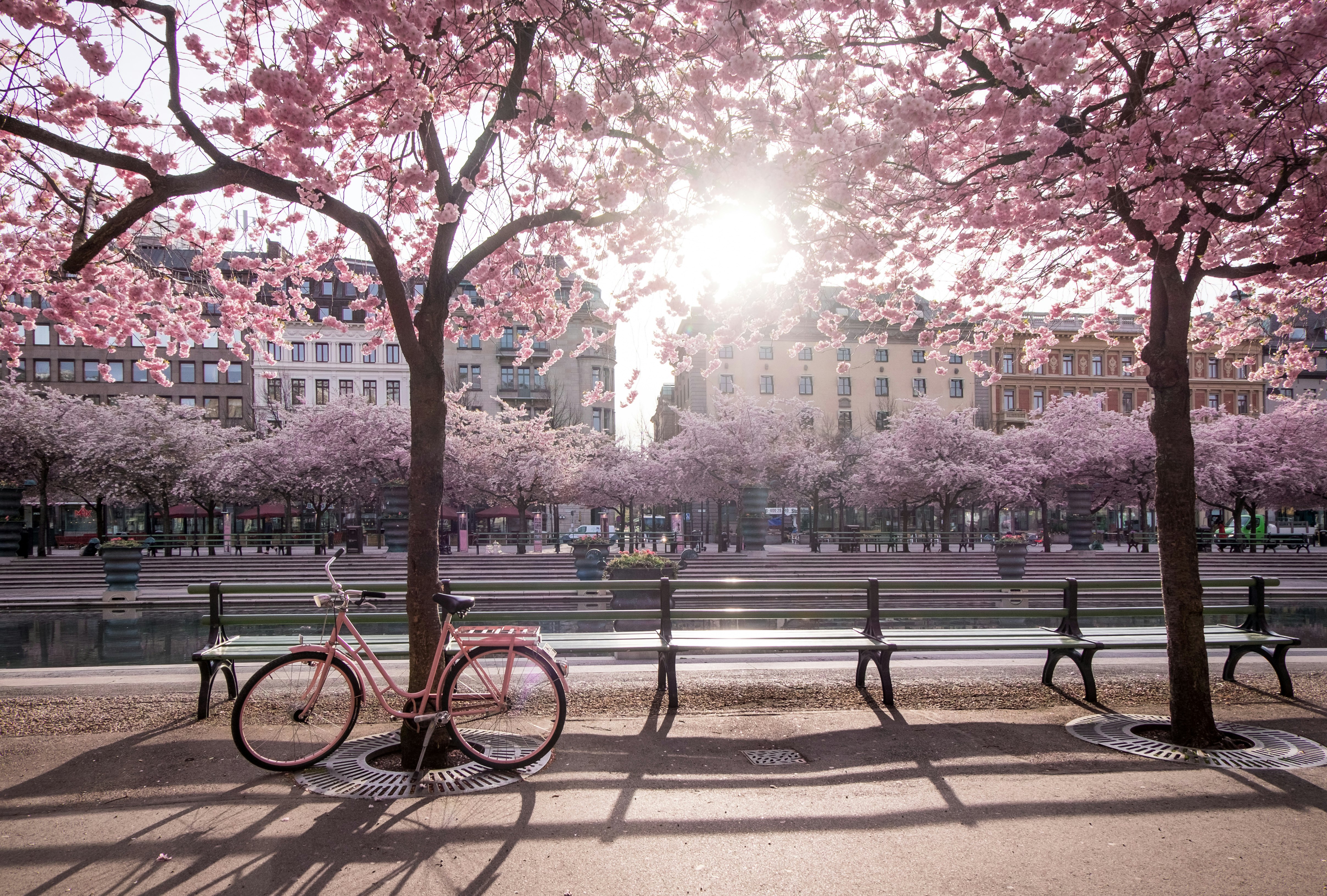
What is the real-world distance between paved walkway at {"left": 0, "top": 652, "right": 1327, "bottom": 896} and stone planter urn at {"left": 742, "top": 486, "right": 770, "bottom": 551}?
24.8 metres

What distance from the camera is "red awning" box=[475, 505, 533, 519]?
50.1 m

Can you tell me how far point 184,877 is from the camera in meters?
3.39

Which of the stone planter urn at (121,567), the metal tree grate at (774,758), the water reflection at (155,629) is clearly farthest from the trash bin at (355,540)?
the metal tree grate at (774,758)

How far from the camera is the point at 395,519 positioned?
92.9 ft

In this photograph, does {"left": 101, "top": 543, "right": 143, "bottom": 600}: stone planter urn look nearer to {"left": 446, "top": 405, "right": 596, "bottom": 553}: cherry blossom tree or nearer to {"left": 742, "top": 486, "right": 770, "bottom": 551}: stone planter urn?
{"left": 446, "top": 405, "right": 596, "bottom": 553}: cherry blossom tree

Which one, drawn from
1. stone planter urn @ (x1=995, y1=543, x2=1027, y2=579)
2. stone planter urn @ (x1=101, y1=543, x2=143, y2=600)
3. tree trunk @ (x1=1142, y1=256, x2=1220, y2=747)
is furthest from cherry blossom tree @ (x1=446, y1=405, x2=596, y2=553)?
tree trunk @ (x1=1142, y1=256, x2=1220, y2=747)

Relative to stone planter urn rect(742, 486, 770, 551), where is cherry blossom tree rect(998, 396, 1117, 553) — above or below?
above

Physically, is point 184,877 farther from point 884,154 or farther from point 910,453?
point 910,453

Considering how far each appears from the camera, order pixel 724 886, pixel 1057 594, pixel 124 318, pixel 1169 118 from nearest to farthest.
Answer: pixel 724 886
pixel 1169 118
pixel 124 318
pixel 1057 594

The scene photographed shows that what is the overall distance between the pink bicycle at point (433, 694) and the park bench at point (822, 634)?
3.16 feet

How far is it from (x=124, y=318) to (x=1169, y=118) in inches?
392

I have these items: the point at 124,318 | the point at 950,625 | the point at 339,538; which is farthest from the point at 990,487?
the point at 124,318

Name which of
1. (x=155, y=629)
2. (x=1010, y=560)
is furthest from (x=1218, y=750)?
(x=1010, y=560)

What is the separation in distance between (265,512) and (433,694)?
51.9m
